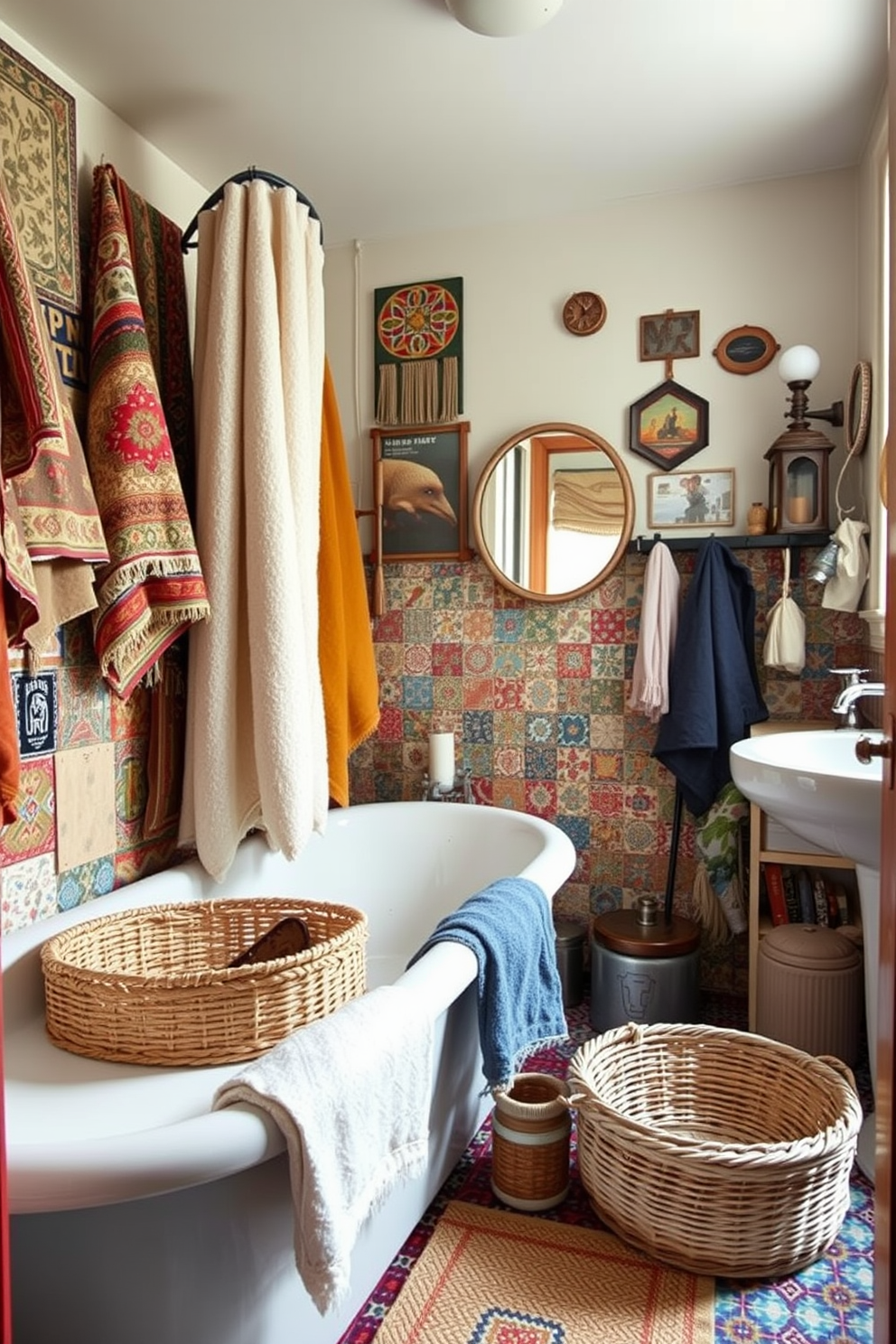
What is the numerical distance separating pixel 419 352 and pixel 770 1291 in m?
2.55

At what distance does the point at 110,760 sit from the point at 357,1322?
1.19 meters

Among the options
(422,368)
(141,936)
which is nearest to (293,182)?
(422,368)

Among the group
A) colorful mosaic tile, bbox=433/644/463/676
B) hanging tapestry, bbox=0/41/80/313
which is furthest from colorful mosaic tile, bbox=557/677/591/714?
hanging tapestry, bbox=0/41/80/313

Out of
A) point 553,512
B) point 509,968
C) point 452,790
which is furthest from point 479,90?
point 509,968

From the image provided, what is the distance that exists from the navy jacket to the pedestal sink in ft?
1.09

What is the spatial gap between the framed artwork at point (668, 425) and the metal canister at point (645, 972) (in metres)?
1.28

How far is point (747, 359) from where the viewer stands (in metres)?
2.62

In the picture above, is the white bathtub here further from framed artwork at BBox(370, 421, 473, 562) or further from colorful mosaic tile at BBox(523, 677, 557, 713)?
framed artwork at BBox(370, 421, 473, 562)

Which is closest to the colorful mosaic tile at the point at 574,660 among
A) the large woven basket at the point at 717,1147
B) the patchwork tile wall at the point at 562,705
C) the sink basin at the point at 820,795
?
the patchwork tile wall at the point at 562,705

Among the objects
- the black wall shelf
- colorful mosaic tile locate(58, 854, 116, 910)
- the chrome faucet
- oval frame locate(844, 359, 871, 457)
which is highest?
oval frame locate(844, 359, 871, 457)

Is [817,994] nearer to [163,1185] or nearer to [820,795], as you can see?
[820,795]

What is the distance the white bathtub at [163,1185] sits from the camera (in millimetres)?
1024

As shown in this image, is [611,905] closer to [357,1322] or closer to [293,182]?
[357,1322]

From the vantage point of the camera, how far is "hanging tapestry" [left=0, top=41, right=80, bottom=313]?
180 cm
